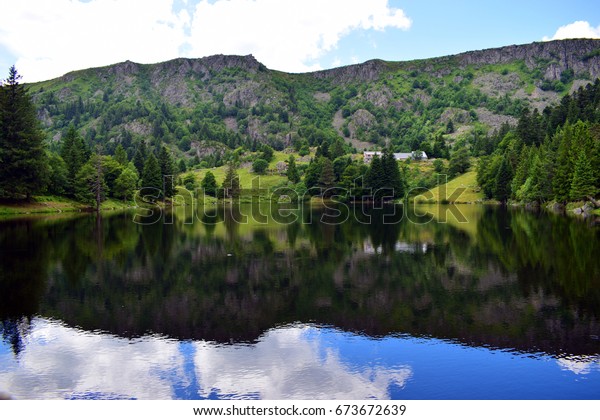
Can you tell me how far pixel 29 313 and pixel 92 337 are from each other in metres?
5.46

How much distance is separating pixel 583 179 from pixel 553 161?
24.4 meters

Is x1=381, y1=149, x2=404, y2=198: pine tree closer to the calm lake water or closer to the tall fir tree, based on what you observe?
the tall fir tree

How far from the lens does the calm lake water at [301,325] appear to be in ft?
49.9

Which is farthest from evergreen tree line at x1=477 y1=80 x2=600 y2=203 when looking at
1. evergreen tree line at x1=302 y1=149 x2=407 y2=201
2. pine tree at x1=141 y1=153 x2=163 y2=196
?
pine tree at x1=141 y1=153 x2=163 y2=196

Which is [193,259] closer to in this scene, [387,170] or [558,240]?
[558,240]

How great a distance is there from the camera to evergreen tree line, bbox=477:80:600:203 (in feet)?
296

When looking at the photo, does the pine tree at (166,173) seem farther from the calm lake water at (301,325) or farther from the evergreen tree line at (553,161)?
the calm lake water at (301,325)

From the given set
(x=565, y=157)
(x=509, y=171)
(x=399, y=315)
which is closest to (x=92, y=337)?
(x=399, y=315)

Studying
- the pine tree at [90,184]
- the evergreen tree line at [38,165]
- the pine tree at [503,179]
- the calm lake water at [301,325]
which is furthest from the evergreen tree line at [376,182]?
the calm lake water at [301,325]

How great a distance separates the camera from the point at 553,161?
11162 cm

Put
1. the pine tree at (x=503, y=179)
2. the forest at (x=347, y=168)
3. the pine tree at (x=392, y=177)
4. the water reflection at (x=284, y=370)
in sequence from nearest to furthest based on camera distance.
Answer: the water reflection at (x=284, y=370), the forest at (x=347, y=168), the pine tree at (x=503, y=179), the pine tree at (x=392, y=177)

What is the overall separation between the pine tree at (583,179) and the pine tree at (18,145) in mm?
97562

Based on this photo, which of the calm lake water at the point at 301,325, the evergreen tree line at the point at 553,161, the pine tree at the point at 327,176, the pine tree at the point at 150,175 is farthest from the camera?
the pine tree at the point at 327,176

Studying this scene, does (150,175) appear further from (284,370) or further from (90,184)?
(284,370)
